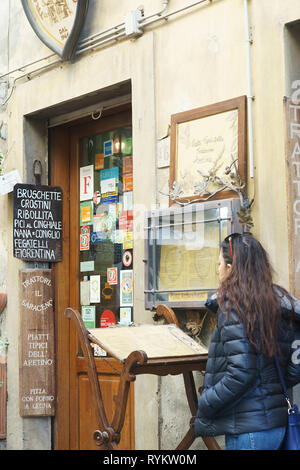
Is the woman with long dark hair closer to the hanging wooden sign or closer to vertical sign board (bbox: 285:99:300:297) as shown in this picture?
vertical sign board (bbox: 285:99:300:297)

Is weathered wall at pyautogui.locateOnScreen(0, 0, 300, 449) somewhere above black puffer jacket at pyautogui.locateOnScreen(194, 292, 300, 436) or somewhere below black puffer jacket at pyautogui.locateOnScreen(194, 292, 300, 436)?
above

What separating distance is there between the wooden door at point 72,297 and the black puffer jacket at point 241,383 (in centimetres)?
246

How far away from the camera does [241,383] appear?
3.12 m

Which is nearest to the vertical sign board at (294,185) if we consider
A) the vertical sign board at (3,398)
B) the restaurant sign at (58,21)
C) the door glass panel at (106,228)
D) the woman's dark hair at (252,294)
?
the woman's dark hair at (252,294)

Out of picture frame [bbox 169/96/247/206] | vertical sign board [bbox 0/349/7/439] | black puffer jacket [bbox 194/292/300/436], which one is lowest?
vertical sign board [bbox 0/349/7/439]

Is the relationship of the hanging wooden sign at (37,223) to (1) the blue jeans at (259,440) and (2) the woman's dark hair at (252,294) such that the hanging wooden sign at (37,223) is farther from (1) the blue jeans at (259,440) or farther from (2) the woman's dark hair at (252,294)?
(1) the blue jeans at (259,440)

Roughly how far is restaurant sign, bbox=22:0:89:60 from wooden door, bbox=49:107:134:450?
2.19 ft

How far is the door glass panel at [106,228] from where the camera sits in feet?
18.9

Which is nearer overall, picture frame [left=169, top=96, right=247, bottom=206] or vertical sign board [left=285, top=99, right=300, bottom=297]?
vertical sign board [left=285, top=99, right=300, bottom=297]

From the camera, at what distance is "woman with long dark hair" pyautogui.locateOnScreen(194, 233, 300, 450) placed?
3174 mm

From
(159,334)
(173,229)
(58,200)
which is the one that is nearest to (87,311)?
(58,200)

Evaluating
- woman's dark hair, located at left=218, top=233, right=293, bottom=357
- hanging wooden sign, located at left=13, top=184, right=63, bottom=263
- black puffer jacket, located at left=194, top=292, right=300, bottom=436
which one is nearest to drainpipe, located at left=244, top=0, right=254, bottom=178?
woman's dark hair, located at left=218, top=233, right=293, bottom=357

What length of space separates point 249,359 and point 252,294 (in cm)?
31
